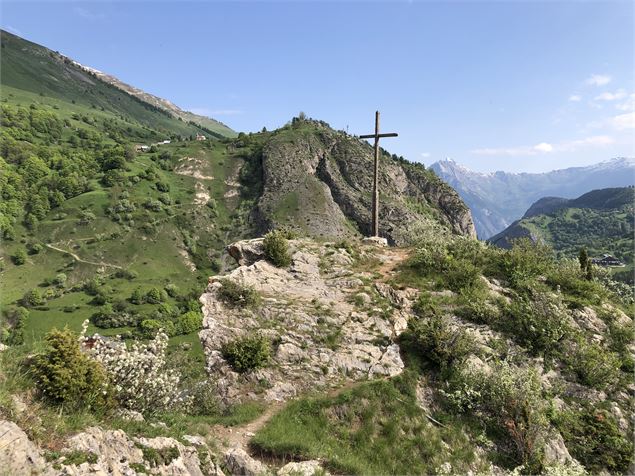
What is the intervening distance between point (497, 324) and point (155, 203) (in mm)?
199602

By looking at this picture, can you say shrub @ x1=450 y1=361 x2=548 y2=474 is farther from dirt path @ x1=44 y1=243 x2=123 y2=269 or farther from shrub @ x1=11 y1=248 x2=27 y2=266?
shrub @ x1=11 y1=248 x2=27 y2=266

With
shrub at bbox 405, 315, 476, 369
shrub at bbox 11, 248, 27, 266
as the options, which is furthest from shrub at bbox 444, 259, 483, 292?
shrub at bbox 11, 248, 27, 266

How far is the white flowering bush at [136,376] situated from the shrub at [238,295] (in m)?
5.83

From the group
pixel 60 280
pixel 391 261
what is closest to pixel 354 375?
pixel 391 261

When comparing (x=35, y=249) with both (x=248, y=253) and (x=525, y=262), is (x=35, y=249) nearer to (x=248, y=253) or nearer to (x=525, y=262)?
(x=248, y=253)

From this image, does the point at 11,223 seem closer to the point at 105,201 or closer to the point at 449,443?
the point at 105,201

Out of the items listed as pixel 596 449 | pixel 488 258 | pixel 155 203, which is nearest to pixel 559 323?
pixel 596 449

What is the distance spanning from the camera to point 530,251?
68.6ft

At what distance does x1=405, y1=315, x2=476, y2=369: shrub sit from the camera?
574 inches

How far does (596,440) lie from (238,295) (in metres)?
15.3

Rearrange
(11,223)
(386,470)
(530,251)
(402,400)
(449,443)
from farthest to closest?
(11,223), (530,251), (402,400), (449,443), (386,470)

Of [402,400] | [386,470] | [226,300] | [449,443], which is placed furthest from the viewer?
[226,300]

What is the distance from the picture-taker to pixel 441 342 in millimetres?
14867

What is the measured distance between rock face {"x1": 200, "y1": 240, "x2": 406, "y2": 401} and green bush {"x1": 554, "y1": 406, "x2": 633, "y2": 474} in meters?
6.22
